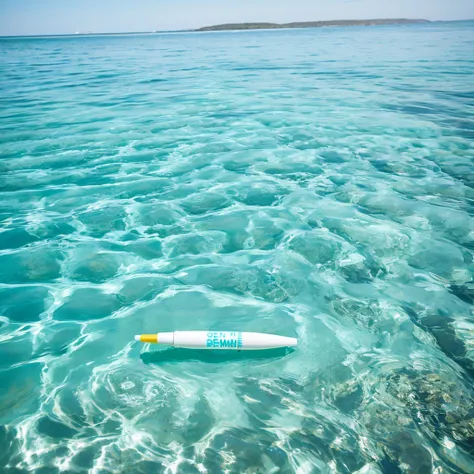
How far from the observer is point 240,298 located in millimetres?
5844

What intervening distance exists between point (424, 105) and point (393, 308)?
50.8 feet

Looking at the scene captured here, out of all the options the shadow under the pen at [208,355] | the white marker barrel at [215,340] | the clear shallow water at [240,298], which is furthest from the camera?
the shadow under the pen at [208,355]

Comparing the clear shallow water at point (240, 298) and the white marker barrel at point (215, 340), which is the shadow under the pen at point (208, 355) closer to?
the clear shallow water at point (240, 298)

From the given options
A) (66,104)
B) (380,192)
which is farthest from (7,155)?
(380,192)

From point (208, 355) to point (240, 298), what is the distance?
4.05 ft

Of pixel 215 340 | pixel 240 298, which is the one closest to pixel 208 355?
pixel 215 340

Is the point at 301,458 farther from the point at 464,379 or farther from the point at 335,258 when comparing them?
the point at 335,258

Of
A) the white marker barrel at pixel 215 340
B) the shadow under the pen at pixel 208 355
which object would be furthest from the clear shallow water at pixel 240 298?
the white marker barrel at pixel 215 340

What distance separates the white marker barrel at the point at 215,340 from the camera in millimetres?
4598

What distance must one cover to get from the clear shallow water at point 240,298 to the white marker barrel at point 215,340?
228 mm

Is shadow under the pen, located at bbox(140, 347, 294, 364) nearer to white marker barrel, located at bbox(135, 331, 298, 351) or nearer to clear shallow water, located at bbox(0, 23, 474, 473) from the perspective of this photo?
clear shallow water, located at bbox(0, 23, 474, 473)

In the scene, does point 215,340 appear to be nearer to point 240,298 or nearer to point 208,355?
point 208,355

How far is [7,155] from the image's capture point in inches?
483

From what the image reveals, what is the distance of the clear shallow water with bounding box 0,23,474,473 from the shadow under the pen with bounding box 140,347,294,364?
0.03 metres
